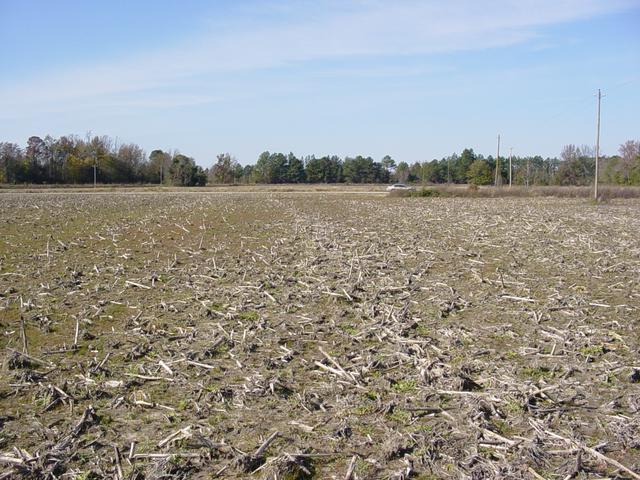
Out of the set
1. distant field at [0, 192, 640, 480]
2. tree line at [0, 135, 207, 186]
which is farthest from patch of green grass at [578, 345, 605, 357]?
tree line at [0, 135, 207, 186]

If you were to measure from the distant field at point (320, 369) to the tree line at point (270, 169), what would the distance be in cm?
7174

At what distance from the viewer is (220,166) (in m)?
137

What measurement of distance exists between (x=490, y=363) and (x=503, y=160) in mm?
147322

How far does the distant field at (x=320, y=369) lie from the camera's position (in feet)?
14.3

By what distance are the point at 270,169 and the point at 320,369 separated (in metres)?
150

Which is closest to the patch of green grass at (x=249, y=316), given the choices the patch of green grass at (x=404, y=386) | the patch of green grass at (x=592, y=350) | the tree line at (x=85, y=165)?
the patch of green grass at (x=404, y=386)

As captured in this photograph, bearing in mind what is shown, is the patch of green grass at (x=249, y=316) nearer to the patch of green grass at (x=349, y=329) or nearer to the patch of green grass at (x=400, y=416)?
the patch of green grass at (x=349, y=329)

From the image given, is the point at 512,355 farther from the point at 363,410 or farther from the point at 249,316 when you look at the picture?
the point at 249,316

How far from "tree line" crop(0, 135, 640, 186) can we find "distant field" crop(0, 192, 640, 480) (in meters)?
71.7

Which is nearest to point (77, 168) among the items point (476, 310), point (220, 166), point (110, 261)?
point (220, 166)

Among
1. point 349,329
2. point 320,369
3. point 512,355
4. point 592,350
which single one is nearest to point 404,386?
point 320,369

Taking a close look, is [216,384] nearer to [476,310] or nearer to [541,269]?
[476,310]

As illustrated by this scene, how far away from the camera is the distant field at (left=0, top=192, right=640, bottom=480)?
14.3 ft

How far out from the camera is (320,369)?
633 centimetres
